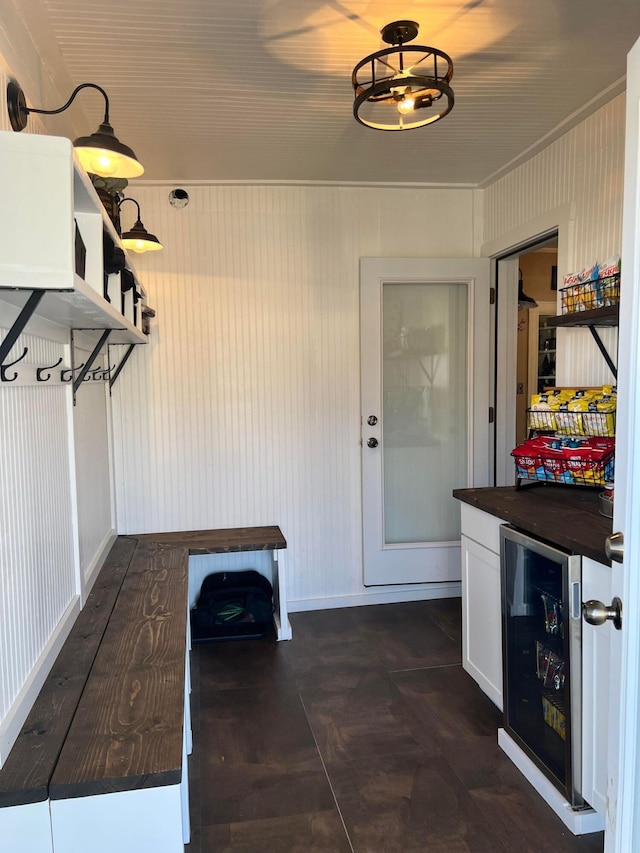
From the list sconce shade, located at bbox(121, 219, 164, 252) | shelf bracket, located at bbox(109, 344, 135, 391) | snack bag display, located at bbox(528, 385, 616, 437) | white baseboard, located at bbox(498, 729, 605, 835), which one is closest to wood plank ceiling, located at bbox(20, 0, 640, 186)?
sconce shade, located at bbox(121, 219, 164, 252)

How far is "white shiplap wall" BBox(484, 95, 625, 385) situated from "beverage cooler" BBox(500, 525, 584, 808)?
3.10 ft

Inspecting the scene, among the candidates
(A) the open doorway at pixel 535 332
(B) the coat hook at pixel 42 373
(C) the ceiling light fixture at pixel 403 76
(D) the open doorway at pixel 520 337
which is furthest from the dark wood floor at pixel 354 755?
(A) the open doorway at pixel 535 332

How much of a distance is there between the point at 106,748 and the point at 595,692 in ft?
4.24

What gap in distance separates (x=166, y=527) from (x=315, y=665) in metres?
1.15

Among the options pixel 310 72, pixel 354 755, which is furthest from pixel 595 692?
pixel 310 72

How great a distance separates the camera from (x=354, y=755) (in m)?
2.15

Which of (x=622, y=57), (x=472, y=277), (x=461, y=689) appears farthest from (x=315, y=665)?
(x=622, y=57)

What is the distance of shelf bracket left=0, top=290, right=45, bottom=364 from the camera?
3.95 ft

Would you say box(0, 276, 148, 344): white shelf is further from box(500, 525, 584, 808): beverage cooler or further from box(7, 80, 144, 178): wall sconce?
box(500, 525, 584, 808): beverage cooler

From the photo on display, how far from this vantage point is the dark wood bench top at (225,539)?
3.05 m

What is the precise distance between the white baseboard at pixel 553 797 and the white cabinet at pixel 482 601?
20cm

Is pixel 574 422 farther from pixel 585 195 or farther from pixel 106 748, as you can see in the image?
pixel 106 748

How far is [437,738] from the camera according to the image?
7.35 feet

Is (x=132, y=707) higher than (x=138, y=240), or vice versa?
(x=138, y=240)
